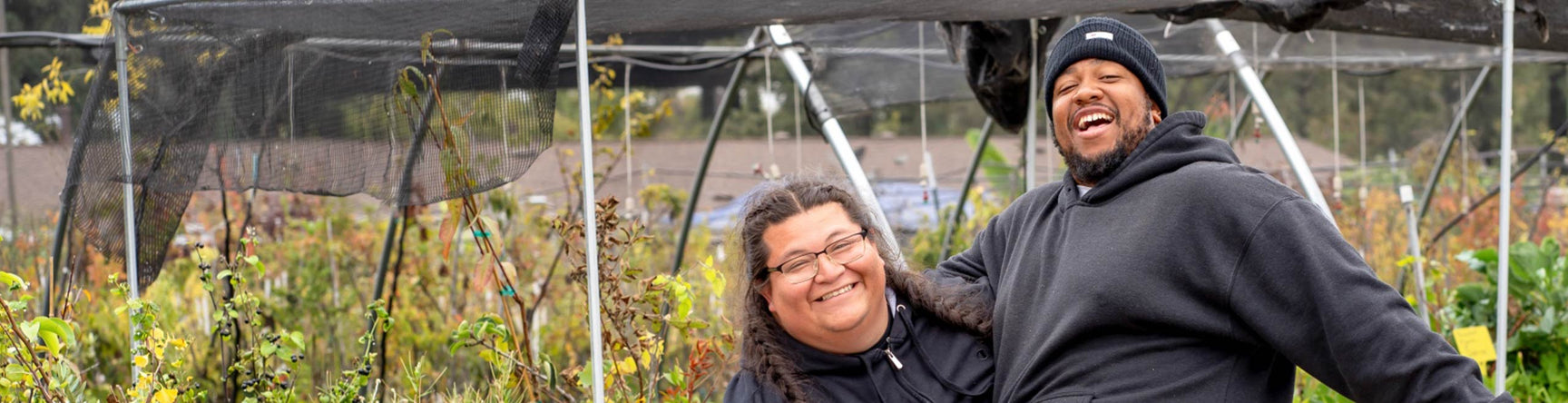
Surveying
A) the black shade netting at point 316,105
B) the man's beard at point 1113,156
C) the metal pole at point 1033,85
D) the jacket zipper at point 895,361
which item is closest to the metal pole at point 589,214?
the black shade netting at point 316,105

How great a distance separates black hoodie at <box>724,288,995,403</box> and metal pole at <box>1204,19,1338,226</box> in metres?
1.42

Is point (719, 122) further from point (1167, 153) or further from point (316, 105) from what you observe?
point (1167, 153)

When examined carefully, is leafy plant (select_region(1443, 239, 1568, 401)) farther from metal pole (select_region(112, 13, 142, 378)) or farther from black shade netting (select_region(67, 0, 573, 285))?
metal pole (select_region(112, 13, 142, 378))

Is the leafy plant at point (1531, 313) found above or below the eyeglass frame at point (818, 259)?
below

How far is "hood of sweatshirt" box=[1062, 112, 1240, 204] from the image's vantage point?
6.58 feet

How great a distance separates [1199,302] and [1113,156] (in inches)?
10.2

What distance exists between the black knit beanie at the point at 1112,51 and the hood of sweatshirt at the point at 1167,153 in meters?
0.08

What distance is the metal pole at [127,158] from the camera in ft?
9.02

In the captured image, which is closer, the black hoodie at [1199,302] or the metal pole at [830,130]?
the black hoodie at [1199,302]

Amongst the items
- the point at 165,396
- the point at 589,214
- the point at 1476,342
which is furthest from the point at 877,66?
the point at 165,396

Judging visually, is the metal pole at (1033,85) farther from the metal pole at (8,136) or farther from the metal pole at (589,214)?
the metal pole at (8,136)

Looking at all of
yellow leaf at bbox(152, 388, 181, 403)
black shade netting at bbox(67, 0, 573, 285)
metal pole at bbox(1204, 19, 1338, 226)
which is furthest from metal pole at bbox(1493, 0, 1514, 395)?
yellow leaf at bbox(152, 388, 181, 403)

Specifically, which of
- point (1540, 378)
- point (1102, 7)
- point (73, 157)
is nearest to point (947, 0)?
point (1102, 7)

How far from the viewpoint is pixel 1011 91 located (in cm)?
381
